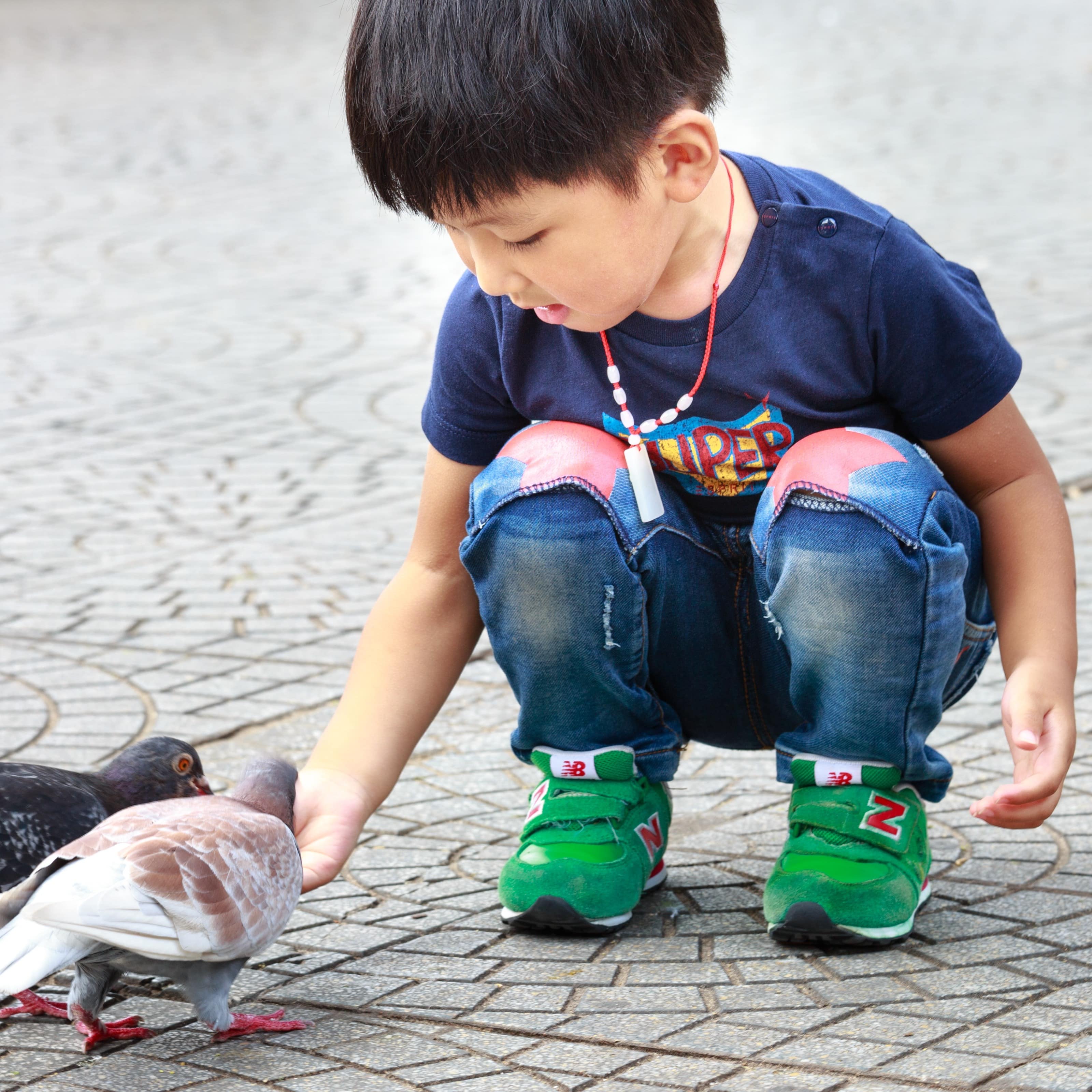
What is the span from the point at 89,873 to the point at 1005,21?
21.8 metres

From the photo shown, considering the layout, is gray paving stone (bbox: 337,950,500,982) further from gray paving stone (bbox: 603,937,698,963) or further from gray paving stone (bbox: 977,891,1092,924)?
gray paving stone (bbox: 977,891,1092,924)

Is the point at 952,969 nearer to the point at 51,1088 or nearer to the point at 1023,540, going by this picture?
the point at 1023,540

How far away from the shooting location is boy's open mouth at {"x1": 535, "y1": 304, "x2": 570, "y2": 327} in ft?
7.66

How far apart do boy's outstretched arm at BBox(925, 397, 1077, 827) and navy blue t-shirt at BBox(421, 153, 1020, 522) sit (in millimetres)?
59

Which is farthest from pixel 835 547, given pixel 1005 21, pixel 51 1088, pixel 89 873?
pixel 1005 21

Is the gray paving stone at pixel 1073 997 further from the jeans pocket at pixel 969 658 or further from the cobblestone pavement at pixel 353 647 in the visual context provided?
the jeans pocket at pixel 969 658

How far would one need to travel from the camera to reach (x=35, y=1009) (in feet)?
7.70

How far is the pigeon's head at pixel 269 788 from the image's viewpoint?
2342 mm

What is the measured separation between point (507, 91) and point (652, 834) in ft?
3.88

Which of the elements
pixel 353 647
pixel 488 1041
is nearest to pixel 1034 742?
pixel 488 1041

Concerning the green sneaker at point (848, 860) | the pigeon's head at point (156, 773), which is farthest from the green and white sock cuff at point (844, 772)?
the pigeon's head at point (156, 773)

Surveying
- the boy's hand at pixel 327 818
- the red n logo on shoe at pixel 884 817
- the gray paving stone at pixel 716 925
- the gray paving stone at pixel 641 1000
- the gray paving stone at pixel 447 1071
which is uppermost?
the boy's hand at pixel 327 818

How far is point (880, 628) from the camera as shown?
233cm

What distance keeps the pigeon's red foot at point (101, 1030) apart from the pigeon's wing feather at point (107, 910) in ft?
0.83
